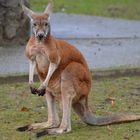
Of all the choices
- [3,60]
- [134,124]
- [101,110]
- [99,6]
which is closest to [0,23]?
[3,60]

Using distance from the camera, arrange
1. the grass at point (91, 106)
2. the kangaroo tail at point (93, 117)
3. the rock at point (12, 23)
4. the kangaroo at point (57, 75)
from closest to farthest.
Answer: the kangaroo at point (57, 75), the grass at point (91, 106), the kangaroo tail at point (93, 117), the rock at point (12, 23)

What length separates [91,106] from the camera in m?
7.62

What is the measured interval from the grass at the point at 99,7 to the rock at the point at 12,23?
5.97 metres

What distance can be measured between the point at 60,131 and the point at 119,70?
142 inches

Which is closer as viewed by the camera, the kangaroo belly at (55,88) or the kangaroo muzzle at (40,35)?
the kangaroo muzzle at (40,35)

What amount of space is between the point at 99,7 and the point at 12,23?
795cm

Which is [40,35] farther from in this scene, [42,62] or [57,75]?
[57,75]

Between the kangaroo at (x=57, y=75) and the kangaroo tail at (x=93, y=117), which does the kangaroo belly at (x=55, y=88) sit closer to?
the kangaroo at (x=57, y=75)

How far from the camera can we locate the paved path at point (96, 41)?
1066cm

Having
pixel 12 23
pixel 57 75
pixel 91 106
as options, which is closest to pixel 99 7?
pixel 12 23

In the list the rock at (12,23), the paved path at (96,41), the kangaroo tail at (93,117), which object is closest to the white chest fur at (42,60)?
the kangaroo tail at (93,117)

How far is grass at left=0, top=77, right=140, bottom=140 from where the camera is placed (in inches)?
249

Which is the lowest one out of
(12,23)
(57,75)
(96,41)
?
(96,41)

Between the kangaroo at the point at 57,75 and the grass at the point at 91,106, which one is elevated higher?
the kangaroo at the point at 57,75
